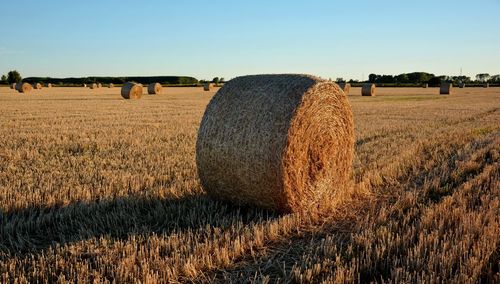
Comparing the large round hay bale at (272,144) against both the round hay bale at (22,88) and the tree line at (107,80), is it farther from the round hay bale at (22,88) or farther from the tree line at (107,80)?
the tree line at (107,80)

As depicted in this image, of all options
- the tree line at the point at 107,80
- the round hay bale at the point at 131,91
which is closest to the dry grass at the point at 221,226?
the round hay bale at the point at 131,91

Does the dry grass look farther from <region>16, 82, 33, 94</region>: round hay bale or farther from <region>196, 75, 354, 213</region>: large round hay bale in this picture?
<region>16, 82, 33, 94</region>: round hay bale

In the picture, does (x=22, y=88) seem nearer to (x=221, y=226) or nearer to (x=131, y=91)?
(x=131, y=91)

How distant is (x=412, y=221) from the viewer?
16.4 feet

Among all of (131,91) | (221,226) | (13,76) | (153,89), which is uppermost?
(13,76)

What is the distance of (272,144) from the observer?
5.20 metres

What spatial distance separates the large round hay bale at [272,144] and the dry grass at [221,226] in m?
0.28

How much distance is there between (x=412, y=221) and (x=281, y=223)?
1415mm

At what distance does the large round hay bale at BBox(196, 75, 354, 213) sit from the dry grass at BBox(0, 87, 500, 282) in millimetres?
282

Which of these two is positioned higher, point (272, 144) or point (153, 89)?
point (153, 89)

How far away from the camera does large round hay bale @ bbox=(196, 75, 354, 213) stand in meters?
5.21

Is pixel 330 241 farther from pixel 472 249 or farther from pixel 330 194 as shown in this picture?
pixel 330 194

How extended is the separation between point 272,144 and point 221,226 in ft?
3.64

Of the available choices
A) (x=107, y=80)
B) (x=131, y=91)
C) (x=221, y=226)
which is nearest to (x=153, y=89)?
(x=131, y=91)
